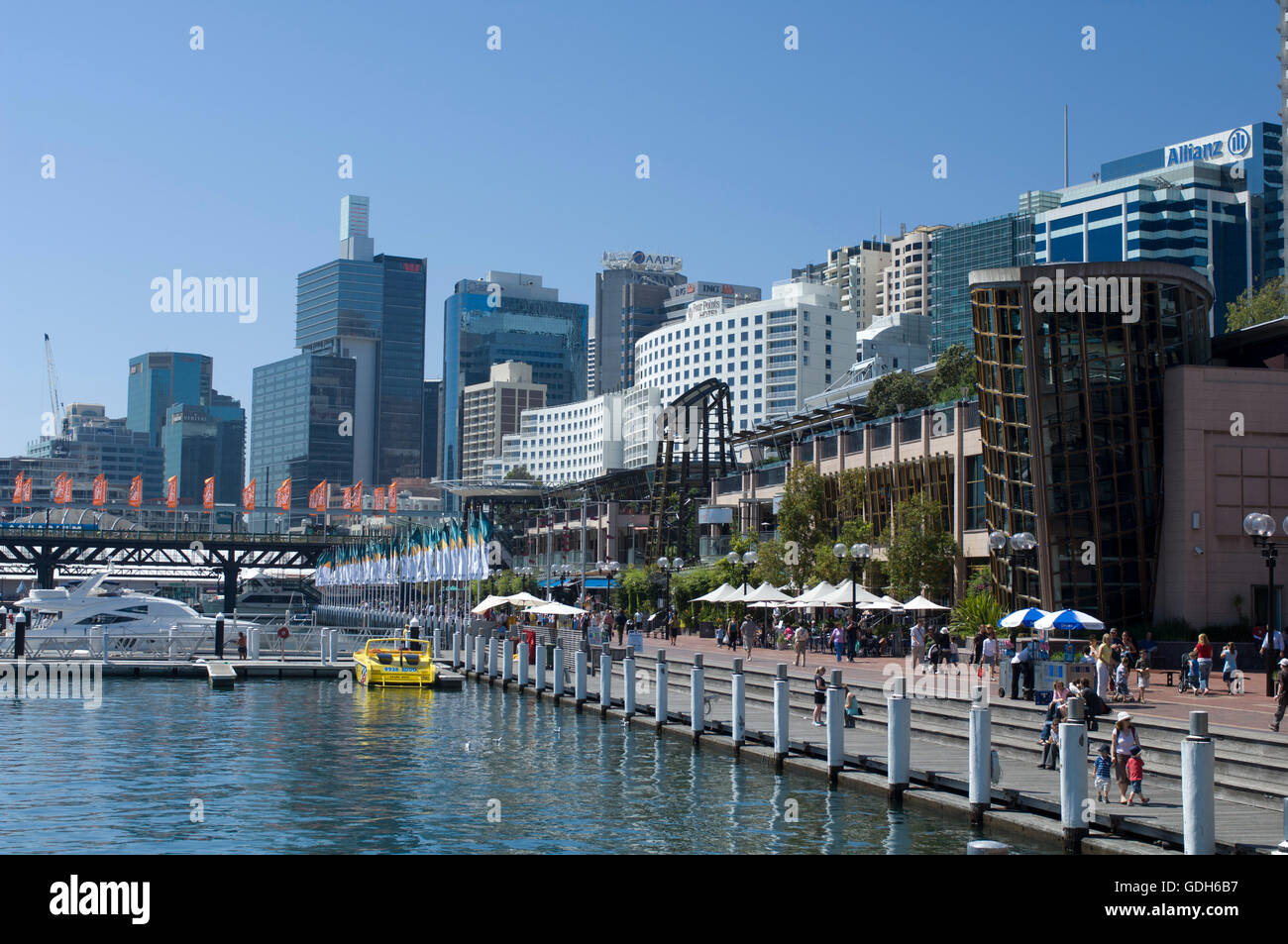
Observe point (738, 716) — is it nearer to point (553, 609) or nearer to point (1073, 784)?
point (1073, 784)

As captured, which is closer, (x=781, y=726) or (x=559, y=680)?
(x=781, y=726)

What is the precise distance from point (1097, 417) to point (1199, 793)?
34.0m

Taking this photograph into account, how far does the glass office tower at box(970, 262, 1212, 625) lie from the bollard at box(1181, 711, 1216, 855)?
33.2m

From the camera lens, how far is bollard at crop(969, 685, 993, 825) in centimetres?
2241

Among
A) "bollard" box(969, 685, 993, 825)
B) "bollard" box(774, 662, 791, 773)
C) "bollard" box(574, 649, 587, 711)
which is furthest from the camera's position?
"bollard" box(574, 649, 587, 711)

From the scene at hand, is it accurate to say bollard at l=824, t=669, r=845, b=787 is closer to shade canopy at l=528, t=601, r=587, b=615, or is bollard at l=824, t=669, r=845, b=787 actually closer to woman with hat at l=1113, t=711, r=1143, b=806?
woman with hat at l=1113, t=711, r=1143, b=806

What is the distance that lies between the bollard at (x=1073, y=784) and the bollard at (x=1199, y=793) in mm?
2291

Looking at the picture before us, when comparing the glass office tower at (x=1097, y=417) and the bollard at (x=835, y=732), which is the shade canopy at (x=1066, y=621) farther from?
the glass office tower at (x=1097, y=417)

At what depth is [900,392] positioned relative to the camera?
120m

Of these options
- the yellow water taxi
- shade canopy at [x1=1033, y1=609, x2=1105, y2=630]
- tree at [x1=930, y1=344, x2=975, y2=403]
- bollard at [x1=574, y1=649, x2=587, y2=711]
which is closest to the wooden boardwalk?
bollard at [x1=574, y1=649, x2=587, y2=711]

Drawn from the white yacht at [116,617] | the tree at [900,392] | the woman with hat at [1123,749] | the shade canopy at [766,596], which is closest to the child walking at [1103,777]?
the woman with hat at [1123,749]

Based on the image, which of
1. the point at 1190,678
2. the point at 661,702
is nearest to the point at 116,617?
the point at 661,702
